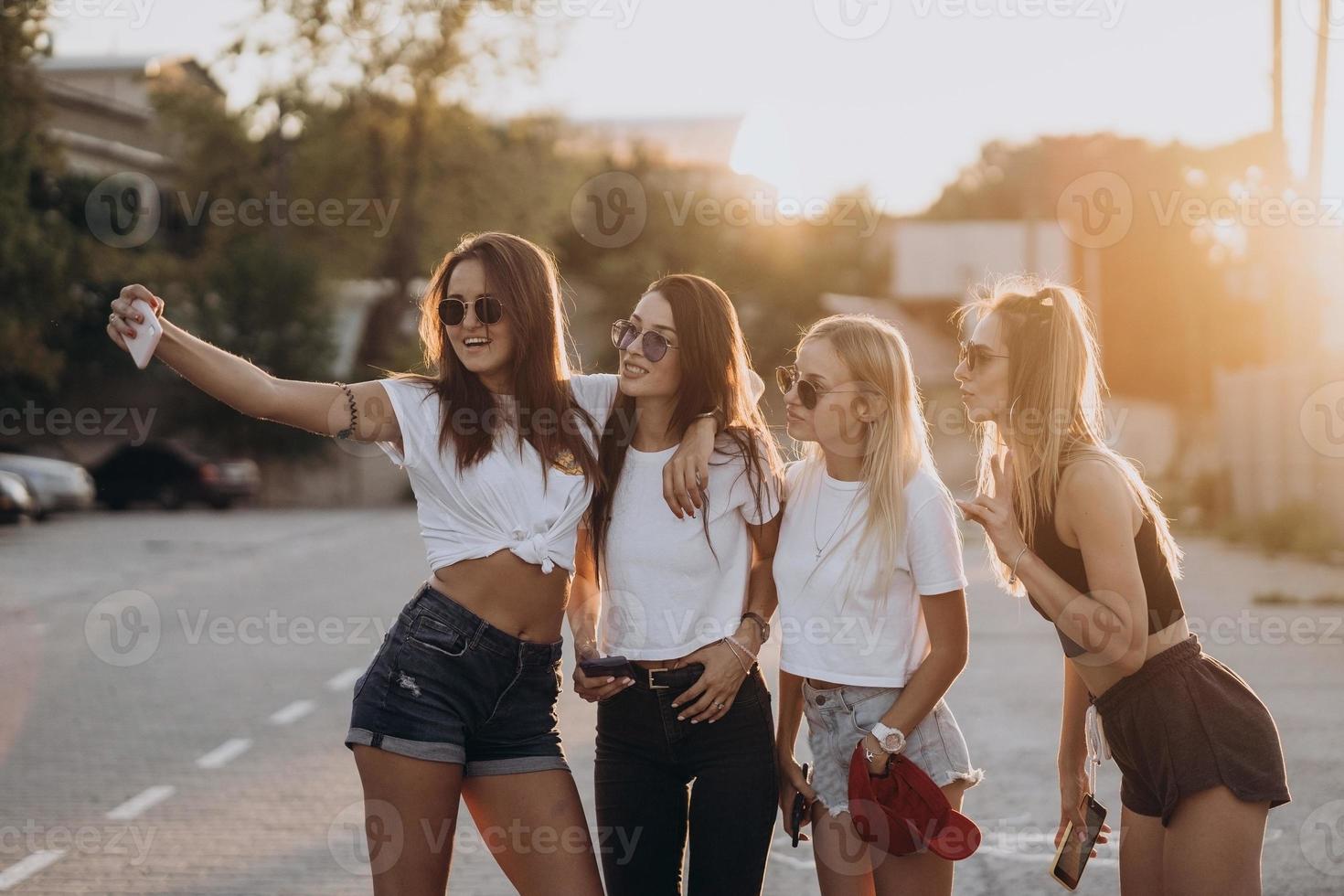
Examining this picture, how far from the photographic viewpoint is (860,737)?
12.0ft

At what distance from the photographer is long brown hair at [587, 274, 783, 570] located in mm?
3844

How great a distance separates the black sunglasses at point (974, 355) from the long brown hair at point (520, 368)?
0.96 m

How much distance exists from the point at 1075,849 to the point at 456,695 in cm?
164

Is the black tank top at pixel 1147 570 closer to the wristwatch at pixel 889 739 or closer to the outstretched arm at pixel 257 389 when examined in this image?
the wristwatch at pixel 889 739

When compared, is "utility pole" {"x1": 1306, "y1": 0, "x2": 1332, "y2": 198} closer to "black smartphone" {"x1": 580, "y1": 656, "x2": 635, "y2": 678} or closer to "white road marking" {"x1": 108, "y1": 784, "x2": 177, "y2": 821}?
"white road marking" {"x1": 108, "y1": 784, "x2": 177, "y2": 821}

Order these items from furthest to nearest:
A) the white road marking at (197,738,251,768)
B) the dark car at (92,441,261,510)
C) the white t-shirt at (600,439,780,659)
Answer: the dark car at (92,441,261,510) < the white road marking at (197,738,251,768) < the white t-shirt at (600,439,780,659)

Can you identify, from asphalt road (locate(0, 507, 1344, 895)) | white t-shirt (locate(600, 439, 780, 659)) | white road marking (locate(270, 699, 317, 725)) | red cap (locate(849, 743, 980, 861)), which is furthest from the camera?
white road marking (locate(270, 699, 317, 725))

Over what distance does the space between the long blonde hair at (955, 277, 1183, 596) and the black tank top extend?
0.03m

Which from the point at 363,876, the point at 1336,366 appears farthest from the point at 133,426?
the point at 363,876

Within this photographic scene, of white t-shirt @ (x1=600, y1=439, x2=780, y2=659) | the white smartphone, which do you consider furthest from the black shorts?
the white smartphone

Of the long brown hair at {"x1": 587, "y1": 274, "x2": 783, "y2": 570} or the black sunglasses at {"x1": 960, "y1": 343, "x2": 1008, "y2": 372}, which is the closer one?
the black sunglasses at {"x1": 960, "y1": 343, "x2": 1008, "y2": 372}

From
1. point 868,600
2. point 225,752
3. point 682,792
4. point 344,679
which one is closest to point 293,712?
point 225,752

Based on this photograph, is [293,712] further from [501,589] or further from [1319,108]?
[1319,108]

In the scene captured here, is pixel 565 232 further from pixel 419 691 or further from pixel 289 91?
pixel 419 691
